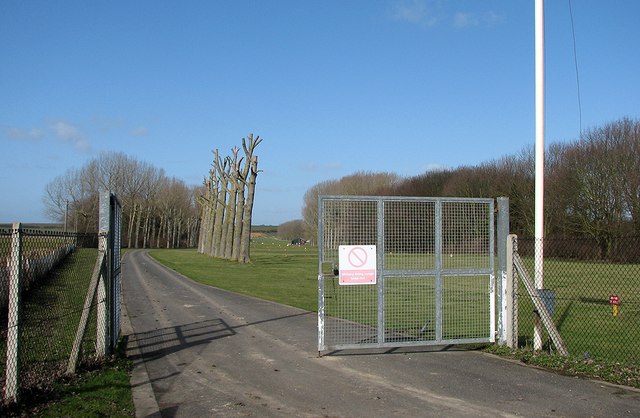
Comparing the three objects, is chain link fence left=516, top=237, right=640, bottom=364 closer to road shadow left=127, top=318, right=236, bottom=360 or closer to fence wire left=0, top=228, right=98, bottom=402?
road shadow left=127, top=318, right=236, bottom=360

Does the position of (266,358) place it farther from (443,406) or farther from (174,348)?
(443,406)

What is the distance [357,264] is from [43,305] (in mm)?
9018

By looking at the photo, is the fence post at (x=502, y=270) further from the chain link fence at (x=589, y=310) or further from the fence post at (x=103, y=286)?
the fence post at (x=103, y=286)

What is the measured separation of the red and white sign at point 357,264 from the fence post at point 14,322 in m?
4.75

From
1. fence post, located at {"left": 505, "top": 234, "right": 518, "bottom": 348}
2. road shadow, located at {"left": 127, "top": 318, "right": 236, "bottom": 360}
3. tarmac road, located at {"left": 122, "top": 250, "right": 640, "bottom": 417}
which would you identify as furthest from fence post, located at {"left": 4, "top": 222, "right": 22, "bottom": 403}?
fence post, located at {"left": 505, "top": 234, "right": 518, "bottom": 348}

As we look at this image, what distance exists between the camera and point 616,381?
771 cm

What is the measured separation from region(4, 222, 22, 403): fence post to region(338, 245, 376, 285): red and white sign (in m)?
4.75

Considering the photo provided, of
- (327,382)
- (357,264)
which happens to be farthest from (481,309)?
(327,382)

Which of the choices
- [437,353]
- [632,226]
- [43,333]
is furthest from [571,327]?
[632,226]

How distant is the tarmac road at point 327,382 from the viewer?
21.6ft

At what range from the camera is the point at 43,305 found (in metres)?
14.5

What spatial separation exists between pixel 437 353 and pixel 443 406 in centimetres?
313

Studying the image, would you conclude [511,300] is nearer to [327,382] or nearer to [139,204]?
[327,382]

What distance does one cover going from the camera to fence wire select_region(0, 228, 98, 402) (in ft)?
22.2
